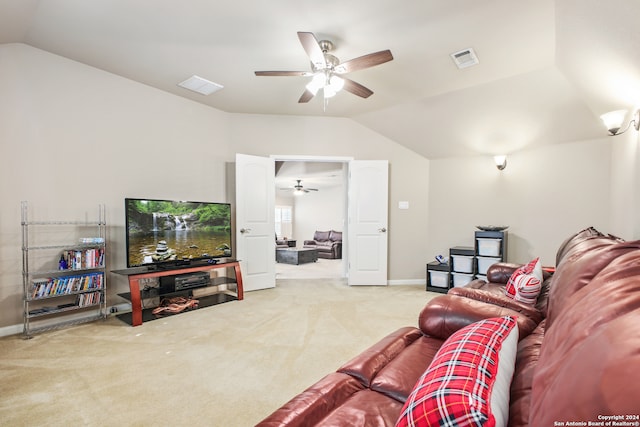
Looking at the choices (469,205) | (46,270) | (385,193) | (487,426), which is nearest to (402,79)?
(385,193)

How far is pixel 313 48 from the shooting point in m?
2.54

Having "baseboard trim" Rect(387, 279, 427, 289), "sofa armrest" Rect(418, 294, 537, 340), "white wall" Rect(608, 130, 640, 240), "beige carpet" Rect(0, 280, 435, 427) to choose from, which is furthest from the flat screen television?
"white wall" Rect(608, 130, 640, 240)

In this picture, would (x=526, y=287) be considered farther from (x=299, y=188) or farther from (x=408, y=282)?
(x=299, y=188)

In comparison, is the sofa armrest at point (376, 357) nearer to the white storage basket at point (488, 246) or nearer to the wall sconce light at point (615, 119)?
the wall sconce light at point (615, 119)

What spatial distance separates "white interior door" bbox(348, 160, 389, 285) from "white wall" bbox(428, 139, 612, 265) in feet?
2.78

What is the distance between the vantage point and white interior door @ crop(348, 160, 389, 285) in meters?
5.11

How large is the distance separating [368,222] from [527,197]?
2.27 metres

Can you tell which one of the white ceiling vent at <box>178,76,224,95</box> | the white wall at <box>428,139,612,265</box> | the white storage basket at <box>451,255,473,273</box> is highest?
the white ceiling vent at <box>178,76,224,95</box>

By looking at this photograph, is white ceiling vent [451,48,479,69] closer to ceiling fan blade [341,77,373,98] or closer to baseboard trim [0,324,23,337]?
ceiling fan blade [341,77,373,98]

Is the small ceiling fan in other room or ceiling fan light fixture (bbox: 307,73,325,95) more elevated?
ceiling fan light fixture (bbox: 307,73,325,95)

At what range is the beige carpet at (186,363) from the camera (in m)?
1.84

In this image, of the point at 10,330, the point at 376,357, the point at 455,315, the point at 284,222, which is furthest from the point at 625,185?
the point at 284,222

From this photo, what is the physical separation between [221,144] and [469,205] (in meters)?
3.99

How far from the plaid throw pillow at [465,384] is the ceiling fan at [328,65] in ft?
7.40
